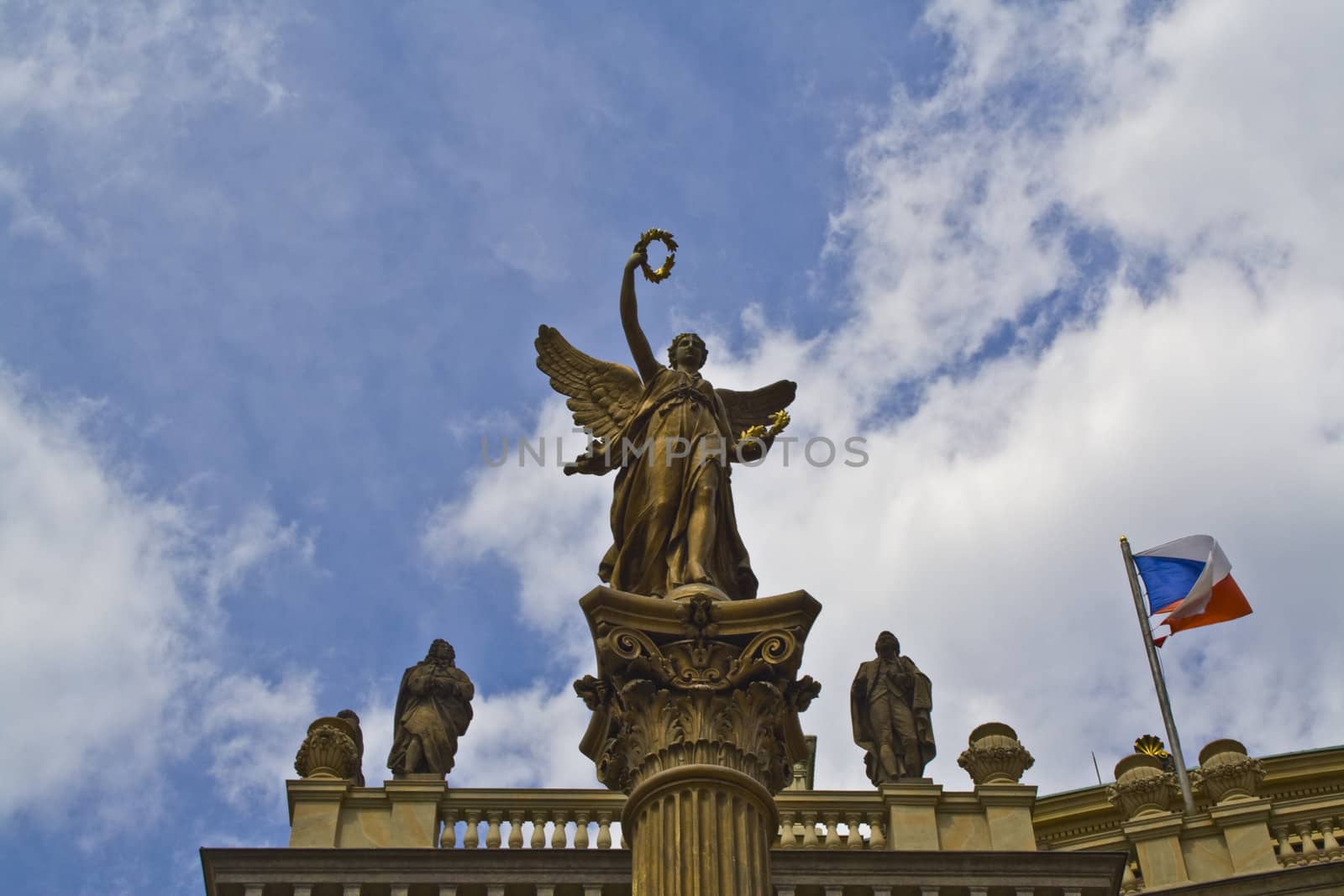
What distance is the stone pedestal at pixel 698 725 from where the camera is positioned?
44.4 feet

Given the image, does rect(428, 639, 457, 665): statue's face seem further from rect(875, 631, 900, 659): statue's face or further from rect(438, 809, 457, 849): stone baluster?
rect(875, 631, 900, 659): statue's face

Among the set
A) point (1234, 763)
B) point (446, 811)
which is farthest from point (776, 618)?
point (1234, 763)

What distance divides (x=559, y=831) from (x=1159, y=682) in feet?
35.0

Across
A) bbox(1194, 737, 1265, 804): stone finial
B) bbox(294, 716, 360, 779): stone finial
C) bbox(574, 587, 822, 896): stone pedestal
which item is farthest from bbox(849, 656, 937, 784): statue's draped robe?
bbox(574, 587, 822, 896): stone pedestal

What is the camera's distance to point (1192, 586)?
99.7 ft

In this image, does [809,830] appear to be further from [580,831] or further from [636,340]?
[636,340]

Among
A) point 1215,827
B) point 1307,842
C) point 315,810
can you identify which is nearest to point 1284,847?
point 1307,842

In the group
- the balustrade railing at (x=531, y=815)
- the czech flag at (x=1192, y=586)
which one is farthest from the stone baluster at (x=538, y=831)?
the czech flag at (x=1192, y=586)

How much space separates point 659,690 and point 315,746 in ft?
35.7

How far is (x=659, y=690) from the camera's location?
14.5 meters

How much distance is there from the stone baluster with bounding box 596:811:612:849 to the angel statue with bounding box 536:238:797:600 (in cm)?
560

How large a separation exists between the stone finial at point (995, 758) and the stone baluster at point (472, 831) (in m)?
6.54

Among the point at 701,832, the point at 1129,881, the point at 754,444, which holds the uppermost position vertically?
the point at 754,444

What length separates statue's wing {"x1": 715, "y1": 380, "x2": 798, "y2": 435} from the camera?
2052 centimetres
